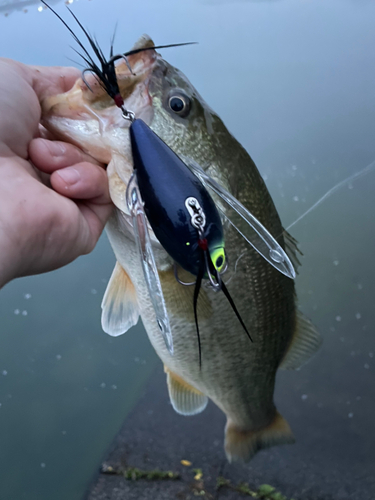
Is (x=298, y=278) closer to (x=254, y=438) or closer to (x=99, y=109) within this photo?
(x=254, y=438)

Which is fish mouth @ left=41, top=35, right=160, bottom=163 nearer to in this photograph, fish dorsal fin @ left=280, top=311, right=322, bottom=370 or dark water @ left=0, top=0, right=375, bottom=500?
fish dorsal fin @ left=280, top=311, right=322, bottom=370

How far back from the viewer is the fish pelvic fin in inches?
43.7

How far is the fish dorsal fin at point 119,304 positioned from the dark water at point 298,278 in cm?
78

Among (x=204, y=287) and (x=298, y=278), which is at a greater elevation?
(x=204, y=287)

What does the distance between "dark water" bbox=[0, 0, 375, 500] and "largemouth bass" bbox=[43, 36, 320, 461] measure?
0.75 meters

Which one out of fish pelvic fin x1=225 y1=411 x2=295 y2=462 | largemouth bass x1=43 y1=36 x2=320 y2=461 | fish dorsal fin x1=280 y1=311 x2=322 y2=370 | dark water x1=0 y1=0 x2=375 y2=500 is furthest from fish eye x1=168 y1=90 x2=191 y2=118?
dark water x1=0 y1=0 x2=375 y2=500

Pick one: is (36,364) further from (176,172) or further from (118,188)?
(176,172)

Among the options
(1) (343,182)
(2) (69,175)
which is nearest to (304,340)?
(2) (69,175)

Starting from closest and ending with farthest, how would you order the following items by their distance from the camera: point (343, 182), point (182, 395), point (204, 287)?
point (204, 287) < point (182, 395) < point (343, 182)

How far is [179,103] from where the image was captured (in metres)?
0.67

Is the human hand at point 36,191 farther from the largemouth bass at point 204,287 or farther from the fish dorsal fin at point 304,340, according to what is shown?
the fish dorsal fin at point 304,340

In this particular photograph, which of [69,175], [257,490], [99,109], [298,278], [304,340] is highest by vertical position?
[99,109]

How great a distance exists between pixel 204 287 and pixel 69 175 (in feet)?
1.18

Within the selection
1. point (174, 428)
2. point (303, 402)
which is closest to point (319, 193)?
point (303, 402)
